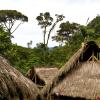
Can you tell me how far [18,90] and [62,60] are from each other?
28115 mm

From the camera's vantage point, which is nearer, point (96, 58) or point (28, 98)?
point (28, 98)

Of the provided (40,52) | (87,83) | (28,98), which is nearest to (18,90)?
(28,98)

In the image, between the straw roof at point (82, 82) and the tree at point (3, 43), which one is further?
the tree at point (3, 43)

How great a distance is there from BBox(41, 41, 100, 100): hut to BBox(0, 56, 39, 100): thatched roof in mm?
7187

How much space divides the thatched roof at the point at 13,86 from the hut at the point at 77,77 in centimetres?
719

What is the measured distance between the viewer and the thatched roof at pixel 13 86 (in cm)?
736

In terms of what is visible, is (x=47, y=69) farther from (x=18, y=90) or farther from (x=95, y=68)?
(x=18, y=90)

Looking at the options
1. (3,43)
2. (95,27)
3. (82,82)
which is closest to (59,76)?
(82,82)

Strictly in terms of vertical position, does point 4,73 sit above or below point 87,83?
above

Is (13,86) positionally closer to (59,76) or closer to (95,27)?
(59,76)

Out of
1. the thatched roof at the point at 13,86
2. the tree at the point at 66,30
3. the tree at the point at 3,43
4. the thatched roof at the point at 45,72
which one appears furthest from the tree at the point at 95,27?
the thatched roof at the point at 13,86

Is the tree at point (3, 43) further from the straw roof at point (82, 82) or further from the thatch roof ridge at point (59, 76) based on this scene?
the straw roof at point (82, 82)

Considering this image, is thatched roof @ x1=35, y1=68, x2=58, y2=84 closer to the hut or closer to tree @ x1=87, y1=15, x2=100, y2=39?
the hut

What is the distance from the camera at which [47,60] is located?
36188mm
